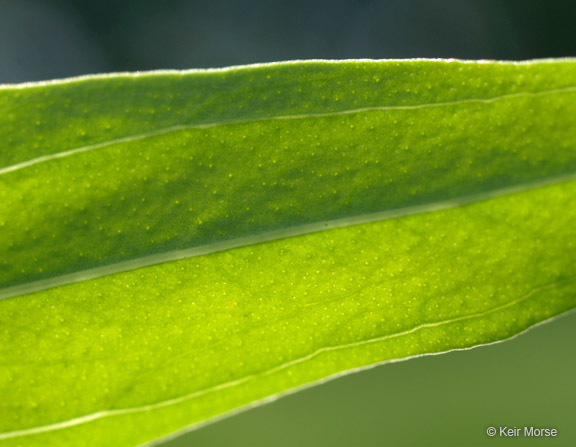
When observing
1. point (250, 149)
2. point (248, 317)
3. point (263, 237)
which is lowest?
point (248, 317)

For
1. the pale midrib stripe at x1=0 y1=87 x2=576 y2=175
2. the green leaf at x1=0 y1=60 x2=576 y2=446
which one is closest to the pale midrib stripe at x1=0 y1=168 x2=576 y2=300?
the green leaf at x1=0 y1=60 x2=576 y2=446

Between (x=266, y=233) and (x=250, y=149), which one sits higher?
(x=250, y=149)

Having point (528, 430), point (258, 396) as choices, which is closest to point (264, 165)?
point (258, 396)

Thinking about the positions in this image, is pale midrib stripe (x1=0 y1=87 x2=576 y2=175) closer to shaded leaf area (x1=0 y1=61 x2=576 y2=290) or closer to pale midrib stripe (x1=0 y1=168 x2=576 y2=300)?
shaded leaf area (x1=0 y1=61 x2=576 y2=290)

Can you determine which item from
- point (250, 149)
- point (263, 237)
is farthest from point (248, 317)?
point (250, 149)

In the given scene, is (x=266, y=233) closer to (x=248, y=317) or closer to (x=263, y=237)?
(x=263, y=237)

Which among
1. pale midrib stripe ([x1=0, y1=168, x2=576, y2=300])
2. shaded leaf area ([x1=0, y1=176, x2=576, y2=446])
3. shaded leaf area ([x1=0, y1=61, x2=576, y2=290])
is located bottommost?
shaded leaf area ([x1=0, y1=176, x2=576, y2=446])

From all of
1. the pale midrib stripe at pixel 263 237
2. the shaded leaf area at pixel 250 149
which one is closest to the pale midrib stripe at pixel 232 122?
the shaded leaf area at pixel 250 149
